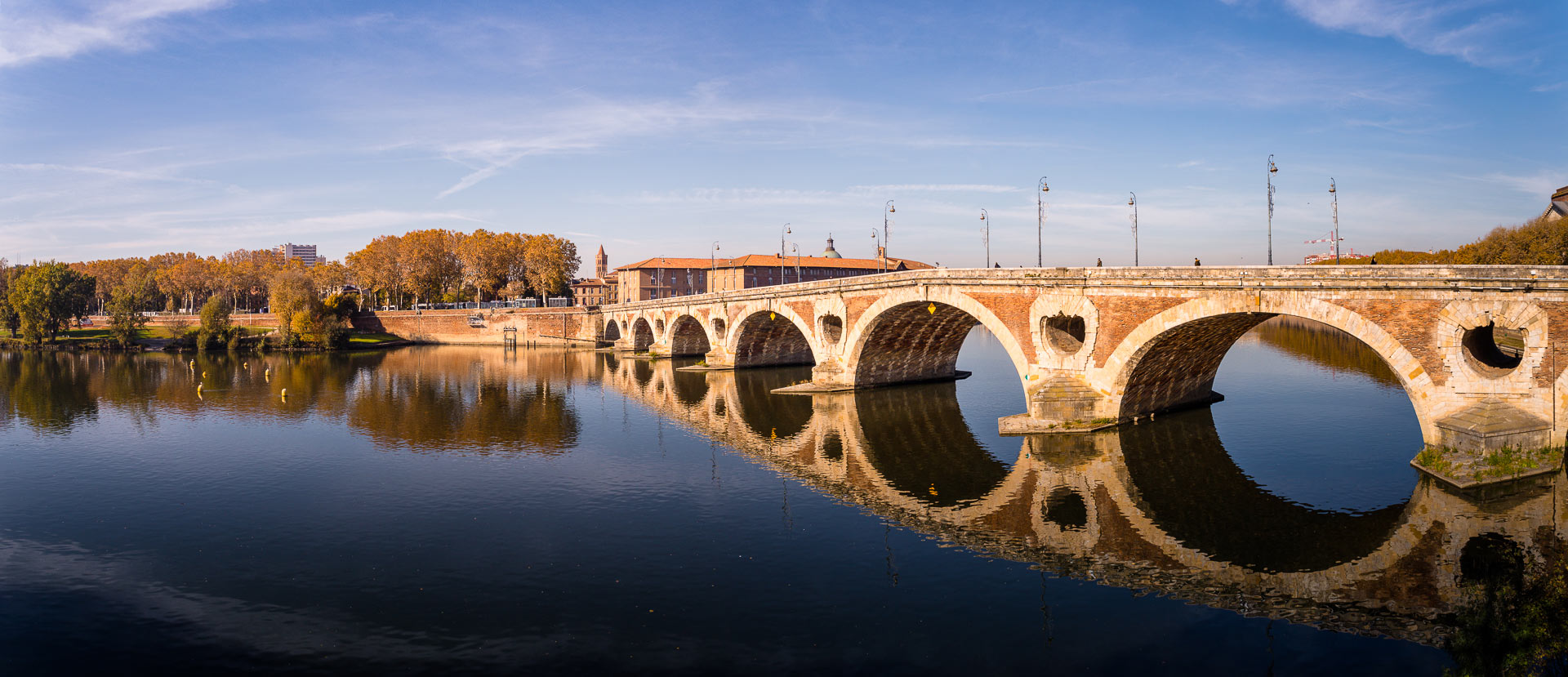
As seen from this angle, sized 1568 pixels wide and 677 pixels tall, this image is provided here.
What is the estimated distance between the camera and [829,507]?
26.1 m

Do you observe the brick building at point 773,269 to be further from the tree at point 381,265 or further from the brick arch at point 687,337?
the brick arch at point 687,337

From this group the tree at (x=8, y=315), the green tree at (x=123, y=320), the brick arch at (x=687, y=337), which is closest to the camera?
the brick arch at (x=687, y=337)

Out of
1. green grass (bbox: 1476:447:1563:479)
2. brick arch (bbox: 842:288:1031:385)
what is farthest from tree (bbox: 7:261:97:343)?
green grass (bbox: 1476:447:1563:479)

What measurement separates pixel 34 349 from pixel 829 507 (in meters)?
123

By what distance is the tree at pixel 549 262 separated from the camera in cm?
12669

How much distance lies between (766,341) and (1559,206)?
69.3m

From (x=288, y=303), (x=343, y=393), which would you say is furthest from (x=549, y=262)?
(x=343, y=393)

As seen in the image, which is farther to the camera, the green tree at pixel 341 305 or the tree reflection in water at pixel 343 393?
the green tree at pixel 341 305

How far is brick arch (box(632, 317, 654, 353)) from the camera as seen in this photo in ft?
307

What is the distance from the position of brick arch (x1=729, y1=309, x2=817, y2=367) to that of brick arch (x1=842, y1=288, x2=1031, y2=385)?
11.2 metres

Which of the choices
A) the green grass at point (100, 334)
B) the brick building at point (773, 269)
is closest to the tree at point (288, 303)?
the green grass at point (100, 334)

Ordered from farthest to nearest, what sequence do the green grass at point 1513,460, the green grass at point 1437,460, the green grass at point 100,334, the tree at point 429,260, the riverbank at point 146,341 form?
the tree at point 429,260 < the green grass at point 100,334 < the riverbank at point 146,341 < the green grass at point 1437,460 < the green grass at point 1513,460

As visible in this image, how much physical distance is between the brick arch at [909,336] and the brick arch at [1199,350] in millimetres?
7310

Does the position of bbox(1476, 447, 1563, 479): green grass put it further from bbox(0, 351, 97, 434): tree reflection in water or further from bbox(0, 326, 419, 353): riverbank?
bbox(0, 326, 419, 353): riverbank
